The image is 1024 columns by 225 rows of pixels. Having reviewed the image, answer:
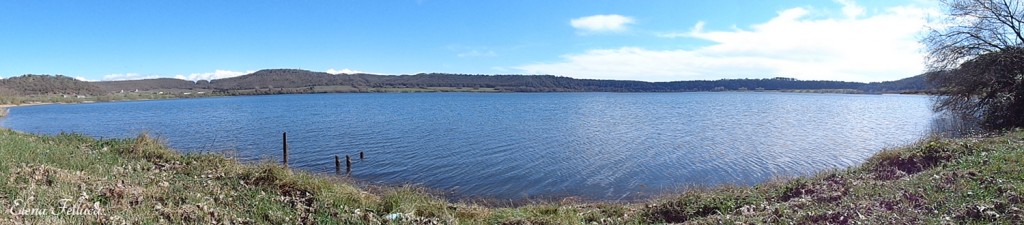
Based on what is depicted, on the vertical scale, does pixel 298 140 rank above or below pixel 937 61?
below

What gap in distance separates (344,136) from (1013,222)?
38.1 meters

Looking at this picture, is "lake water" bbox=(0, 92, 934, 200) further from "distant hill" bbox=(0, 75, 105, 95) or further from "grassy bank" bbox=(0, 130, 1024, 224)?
"distant hill" bbox=(0, 75, 105, 95)

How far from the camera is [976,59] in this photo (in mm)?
29828

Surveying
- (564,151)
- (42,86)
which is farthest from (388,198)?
(42,86)

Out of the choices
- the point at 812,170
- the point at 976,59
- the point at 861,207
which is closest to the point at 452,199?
the point at 861,207

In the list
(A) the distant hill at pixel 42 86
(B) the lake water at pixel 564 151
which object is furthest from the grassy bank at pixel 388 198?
(A) the distant hill at pixel 42 86

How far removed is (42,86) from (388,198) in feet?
780

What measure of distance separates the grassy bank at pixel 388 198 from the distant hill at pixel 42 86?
216015 millimetres

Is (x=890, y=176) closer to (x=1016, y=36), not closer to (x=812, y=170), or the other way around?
(x=812, y=170)

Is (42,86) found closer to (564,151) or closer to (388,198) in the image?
(564,151)

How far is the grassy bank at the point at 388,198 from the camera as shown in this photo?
788 cm

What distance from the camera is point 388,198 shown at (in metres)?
11.8

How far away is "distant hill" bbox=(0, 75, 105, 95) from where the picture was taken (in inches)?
6900

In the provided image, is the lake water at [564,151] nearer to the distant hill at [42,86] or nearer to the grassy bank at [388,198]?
the grassy bank at [388,198]
